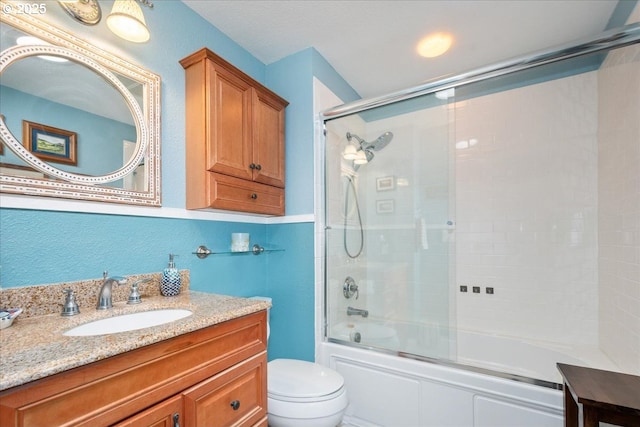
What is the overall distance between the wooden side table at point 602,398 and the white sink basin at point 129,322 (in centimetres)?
142

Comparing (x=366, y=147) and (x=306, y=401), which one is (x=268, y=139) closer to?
(x=366, y=147)

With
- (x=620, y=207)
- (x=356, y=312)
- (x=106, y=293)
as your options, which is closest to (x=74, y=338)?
(x=106, y=293)

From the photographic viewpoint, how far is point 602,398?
954 millimetres

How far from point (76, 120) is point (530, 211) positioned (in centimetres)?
281

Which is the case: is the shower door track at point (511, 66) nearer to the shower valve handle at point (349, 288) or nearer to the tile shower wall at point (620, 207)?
the tile shower wall at point (620, 207)

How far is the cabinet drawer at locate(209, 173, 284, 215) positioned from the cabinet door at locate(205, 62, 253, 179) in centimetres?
5

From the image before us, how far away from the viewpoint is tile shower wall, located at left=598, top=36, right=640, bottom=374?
60.1 inches

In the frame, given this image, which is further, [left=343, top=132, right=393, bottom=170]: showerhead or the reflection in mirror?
[left=343, top=132, right=393, bottom=170]: showerhead

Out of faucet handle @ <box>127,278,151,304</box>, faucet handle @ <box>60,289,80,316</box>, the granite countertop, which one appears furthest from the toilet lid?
faucet handle @ <box>60,289,80,316</box>

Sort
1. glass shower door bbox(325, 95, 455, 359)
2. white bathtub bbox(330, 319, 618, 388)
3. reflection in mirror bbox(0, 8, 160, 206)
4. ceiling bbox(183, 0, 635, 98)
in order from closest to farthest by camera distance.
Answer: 1. reflection in mirror bbox(0, 8, 160, 206)
2. ceiling bbox(183, 0, 635, 98)
3. white bathtub bbox(330, 319, 618, 388)
4. glass shower door bbox(325, 95, 455, 359)

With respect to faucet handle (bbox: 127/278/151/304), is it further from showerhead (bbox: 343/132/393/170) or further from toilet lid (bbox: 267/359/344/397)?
showerhead (bbox: 343/132/393/170)

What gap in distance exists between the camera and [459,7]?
170 cm

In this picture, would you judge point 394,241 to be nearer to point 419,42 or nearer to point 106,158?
point 419,42

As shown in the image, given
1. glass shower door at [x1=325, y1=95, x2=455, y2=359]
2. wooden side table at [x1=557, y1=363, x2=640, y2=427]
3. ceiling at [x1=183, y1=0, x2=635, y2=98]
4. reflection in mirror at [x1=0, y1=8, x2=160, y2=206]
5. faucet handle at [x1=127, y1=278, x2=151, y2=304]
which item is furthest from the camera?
glass shower door at [x1=325, y1=95, x2=455, y2=359]
